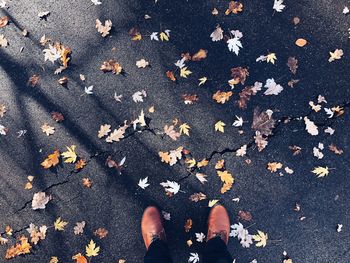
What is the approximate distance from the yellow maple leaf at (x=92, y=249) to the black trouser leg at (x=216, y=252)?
122 cm

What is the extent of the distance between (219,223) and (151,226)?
0.74 meters

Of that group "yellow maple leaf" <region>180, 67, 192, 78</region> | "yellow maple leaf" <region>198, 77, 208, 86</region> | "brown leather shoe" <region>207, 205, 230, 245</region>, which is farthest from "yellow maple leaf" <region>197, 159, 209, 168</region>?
"yellow maple leaf" <region>180, 67, 192, 78</region>

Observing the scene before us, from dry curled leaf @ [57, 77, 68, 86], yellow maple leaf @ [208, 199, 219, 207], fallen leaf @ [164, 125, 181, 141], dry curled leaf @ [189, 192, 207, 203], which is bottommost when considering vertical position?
yellow maple leaf @ [208, 199, 219, 207]

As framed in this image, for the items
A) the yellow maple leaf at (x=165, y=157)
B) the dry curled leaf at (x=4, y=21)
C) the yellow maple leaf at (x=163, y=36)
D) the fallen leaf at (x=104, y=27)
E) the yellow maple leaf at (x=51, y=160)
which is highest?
the dry curled leaf at (x=4, y=21)

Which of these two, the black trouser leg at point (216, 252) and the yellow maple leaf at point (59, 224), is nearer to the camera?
the black trouser leg at point (216, 252)

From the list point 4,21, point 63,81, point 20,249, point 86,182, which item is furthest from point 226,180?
point 4,21

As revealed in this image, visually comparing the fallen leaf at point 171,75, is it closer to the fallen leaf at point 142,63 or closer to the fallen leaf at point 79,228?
the fallen leaf at point 142,63

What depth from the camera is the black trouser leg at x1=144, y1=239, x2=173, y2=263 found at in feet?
13.2

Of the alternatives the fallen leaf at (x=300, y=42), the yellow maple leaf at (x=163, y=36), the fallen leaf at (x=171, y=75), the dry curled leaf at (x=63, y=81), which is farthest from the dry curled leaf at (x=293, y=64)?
the dry curled leaf at (x=63, y=81)

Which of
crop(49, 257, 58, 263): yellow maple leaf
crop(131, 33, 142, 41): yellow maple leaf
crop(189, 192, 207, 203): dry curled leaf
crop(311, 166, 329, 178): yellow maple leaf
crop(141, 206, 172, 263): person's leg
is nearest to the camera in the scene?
crop(141, 206, 172, 263): person's leg

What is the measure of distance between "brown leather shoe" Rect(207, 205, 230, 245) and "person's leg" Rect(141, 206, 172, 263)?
19.7 inches

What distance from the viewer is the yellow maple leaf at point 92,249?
437 centimetres

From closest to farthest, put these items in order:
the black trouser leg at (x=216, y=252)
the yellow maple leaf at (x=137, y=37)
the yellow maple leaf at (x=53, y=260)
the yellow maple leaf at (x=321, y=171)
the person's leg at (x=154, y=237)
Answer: the black trouser leg at (x=216, y=252) → the person's leg at (x=154, y=237) → the yellow maple leaf at (x=321, y=171) → the yellow maple leaf at (x=53, y=260) → the yellow maple leaf at (x=137, y=37)

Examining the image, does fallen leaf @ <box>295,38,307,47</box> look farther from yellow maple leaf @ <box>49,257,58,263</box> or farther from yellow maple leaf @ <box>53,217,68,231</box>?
yellow maple leaf @ <box>49,257,58,263</box>
